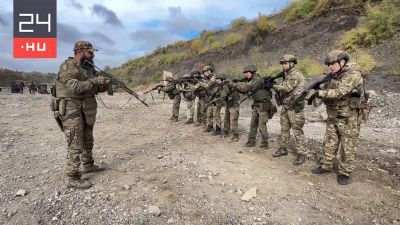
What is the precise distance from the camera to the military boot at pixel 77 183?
4.99 metres

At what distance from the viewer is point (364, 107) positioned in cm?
516

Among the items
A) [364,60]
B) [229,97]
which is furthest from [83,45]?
[364,60]

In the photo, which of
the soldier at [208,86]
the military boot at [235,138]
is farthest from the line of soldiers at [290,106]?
the soldier at [208,86]

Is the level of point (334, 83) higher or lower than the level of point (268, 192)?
higher

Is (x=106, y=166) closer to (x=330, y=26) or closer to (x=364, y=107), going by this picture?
(x=364, y=107)

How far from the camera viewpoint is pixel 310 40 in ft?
63.3

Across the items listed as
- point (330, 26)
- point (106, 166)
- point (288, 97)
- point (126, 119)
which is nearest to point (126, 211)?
point (106, 166)

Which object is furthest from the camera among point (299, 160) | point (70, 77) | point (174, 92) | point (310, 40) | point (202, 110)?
point (310, 40)

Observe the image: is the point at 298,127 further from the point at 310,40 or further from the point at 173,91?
the point at 310,40

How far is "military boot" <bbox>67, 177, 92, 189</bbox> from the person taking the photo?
4988 mm

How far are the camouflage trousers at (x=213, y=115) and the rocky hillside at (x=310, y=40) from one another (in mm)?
7164

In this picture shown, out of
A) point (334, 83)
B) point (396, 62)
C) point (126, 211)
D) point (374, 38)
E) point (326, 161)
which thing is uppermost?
point (374, 38)

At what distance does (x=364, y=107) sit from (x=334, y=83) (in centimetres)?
55

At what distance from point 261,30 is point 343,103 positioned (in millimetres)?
18864
